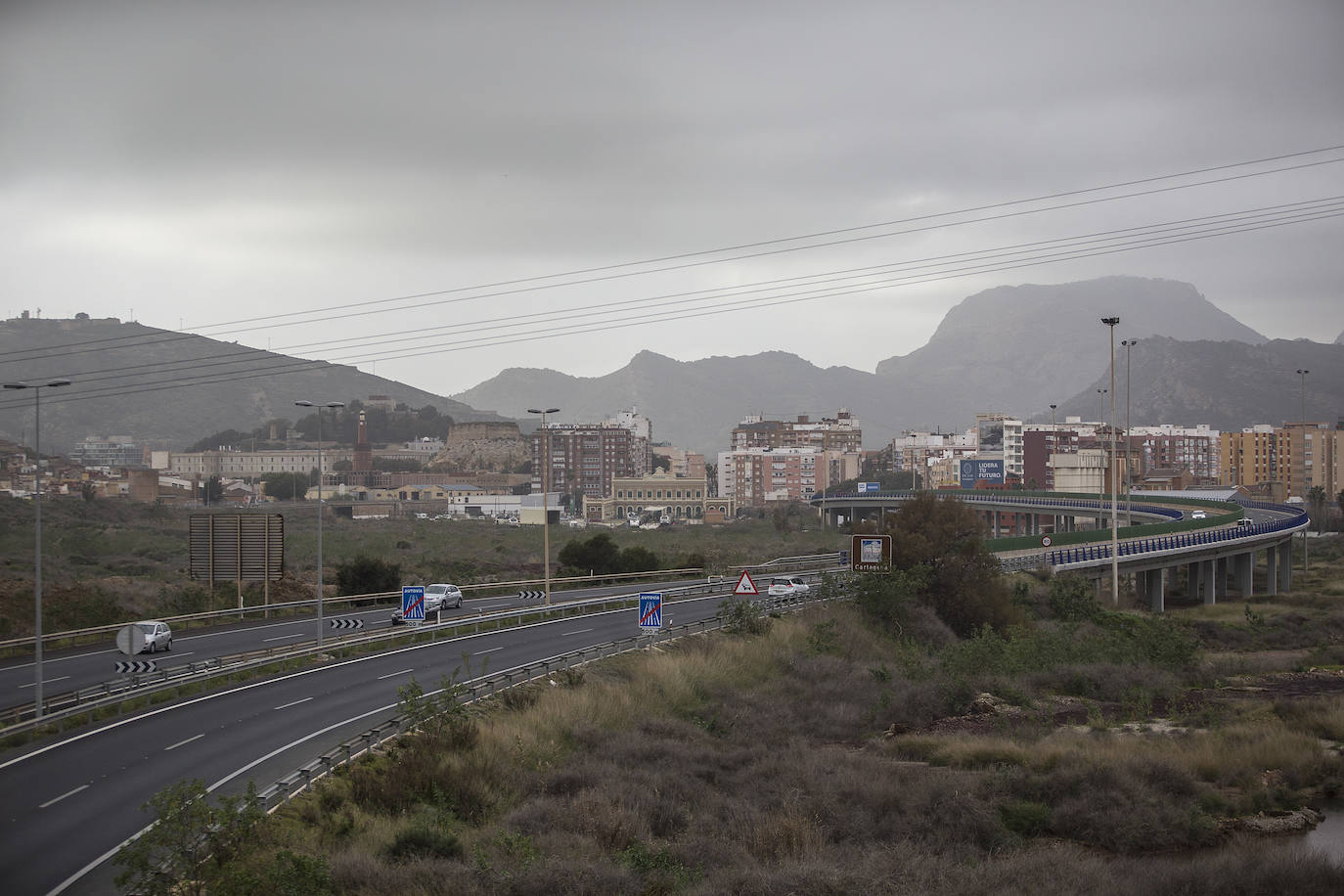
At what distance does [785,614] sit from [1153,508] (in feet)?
256

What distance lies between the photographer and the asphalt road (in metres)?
31.4

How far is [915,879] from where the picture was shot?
51.3ft

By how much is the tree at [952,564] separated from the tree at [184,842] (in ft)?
135

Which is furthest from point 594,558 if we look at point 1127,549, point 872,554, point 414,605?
point 1127,549

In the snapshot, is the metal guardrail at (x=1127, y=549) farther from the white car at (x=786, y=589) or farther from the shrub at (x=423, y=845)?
the shrub at (x=423, y=845)

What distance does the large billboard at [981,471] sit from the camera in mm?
178375

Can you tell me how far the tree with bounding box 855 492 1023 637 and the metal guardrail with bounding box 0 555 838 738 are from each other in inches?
618

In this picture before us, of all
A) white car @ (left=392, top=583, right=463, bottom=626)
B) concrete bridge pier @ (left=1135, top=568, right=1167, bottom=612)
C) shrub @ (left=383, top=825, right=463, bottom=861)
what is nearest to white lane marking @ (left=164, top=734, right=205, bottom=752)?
shrub @ (left=383, top=825, right=463, bottom=861)

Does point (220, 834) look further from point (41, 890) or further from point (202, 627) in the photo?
point (202, 627)

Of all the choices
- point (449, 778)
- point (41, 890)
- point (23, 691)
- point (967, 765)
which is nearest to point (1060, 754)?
point (967, 765)

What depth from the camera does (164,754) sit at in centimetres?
2297

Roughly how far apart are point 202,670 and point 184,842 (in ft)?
61.6

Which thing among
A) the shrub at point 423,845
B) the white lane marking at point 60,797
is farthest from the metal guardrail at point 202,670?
the shrub at point 423,845

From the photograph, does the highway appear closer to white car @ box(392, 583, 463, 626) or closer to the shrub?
the shrub
